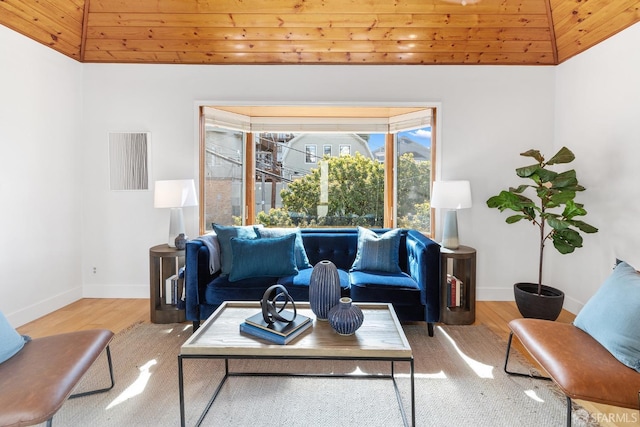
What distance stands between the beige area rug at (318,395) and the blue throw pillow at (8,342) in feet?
1.46

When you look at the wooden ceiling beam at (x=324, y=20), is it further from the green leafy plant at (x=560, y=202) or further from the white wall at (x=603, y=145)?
the green leafy plant at (x=560, y=202)

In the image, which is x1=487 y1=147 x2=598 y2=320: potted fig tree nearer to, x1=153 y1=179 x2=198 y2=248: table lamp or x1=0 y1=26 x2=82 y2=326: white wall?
x1=153 y1=179 x2=198 y2=248: table lamp

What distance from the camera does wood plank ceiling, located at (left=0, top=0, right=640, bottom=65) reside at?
3.24m

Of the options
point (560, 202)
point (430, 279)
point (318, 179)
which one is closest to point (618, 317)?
point (430, 279)

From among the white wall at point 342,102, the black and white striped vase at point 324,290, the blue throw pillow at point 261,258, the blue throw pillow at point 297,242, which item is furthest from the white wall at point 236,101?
the black and white striped vase at point 324,290

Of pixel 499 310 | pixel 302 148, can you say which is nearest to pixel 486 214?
pixel 499 310

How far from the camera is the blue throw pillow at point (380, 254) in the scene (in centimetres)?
315

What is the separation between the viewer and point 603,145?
3.08 meters

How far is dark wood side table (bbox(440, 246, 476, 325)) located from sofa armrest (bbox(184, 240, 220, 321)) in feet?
6.76

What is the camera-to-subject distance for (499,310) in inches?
139

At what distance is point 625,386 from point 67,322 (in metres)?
3.93

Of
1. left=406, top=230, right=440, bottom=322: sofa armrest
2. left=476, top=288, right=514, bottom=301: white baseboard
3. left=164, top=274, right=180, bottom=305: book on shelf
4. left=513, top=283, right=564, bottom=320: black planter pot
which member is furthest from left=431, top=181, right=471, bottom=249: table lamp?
left=164, top=274, right=180, bottom=305: book on shelf

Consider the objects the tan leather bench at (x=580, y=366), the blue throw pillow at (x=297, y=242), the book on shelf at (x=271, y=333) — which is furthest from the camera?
the blue throw pillow at (x=297, y=242)

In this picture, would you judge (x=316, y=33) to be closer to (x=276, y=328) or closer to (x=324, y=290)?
(x=324, y=290)
